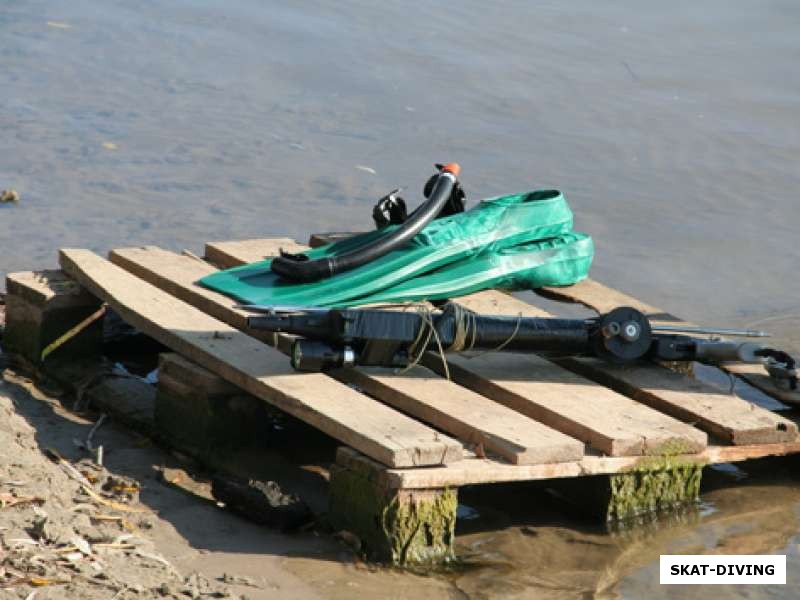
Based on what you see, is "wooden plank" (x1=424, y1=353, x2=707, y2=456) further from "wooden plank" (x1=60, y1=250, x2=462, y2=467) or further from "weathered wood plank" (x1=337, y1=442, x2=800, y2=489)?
"wooden plank" (x1=60, y1=250, x2=462, y2=467)

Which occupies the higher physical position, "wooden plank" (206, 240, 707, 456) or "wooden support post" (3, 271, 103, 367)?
"wooden plank" (206, 240, 707, 456)

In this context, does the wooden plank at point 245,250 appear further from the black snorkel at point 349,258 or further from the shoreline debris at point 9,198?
the shoreline debris at point 9,198

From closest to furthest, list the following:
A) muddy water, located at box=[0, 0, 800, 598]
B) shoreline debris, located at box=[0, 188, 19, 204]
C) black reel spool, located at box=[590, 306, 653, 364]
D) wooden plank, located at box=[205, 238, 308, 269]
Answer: black reel spool, located at box=[590, 306, 653, 364] < wooden plank, located at box=[205, 238, 308, 269] < muddy water, located at box=[0, 0, 800, 598] < shoreline debris, located at box=[0, 188, 19, 204]

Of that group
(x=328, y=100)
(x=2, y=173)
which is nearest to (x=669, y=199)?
(x=328, y=100)

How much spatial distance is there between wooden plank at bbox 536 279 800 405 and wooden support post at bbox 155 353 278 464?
159 cm

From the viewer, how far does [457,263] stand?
6746mm

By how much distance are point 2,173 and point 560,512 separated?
427cm

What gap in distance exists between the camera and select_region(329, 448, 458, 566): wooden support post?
16.3 ft

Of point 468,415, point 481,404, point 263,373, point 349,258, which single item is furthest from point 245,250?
point 468,415

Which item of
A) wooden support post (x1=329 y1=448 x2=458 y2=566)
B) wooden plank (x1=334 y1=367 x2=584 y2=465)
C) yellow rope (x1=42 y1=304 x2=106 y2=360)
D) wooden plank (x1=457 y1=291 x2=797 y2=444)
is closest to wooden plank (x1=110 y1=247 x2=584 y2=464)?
wooden plank (x1=334 y1=367 x2=584 y2=465)

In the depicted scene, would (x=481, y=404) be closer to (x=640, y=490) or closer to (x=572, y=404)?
(x=572, y=404)

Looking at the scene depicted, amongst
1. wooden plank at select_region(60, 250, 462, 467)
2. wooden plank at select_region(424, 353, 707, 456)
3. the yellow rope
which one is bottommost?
the yellow rope

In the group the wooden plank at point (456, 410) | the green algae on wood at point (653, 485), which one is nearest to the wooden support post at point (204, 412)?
the wooden plank at point (456, 410)

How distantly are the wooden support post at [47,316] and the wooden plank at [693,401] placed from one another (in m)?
1.97
